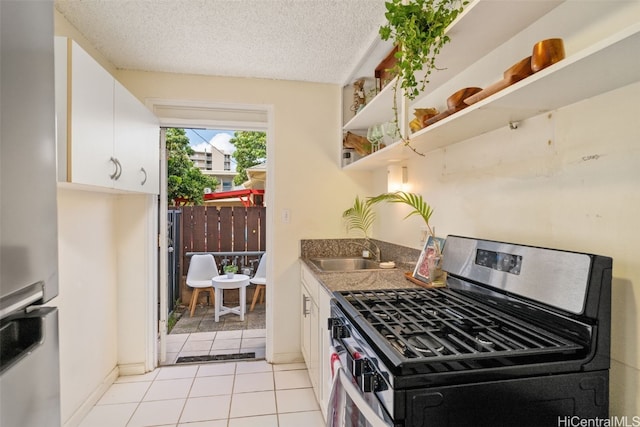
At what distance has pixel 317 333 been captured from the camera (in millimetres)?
1919

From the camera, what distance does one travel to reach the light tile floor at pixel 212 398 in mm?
1910

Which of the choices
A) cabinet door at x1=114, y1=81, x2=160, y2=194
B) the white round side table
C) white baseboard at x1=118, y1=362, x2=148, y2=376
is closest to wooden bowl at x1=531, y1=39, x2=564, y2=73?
cabinet door at x1=114, y1=81, x2=160, y2=194

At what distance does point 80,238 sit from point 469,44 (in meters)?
2.35

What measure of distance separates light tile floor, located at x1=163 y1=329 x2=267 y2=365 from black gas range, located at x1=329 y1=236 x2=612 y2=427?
217 cm

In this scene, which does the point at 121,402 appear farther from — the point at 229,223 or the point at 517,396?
the point at 229,223

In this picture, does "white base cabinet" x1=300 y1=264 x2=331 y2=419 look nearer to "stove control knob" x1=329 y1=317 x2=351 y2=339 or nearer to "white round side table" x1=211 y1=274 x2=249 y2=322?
"stove control knob" x1=329 y1=317 x2=351 y2=339

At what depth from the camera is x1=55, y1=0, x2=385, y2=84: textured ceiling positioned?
1.72 meters

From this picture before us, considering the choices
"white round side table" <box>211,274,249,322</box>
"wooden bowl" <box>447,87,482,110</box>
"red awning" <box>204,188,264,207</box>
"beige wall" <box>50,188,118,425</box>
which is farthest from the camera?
"red awning" <box>204,188,264,207</box>

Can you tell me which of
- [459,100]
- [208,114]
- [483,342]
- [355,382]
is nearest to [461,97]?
[459,100]

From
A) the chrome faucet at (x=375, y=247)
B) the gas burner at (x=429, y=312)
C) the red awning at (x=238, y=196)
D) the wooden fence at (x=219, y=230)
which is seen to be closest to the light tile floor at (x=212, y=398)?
the chrome faucet at (x=375, y=247)

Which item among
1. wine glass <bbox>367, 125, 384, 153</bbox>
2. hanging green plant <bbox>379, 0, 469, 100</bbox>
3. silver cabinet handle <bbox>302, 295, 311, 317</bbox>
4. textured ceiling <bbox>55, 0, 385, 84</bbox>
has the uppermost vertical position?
textured ceiling <bbox>55, 0, 385, 84</bbox>

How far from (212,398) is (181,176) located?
11.5ft

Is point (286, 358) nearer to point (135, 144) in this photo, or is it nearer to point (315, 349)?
point (315, 349)

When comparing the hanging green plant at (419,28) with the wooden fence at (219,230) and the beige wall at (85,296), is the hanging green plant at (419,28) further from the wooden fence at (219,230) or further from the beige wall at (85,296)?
the wooden fence at (219,230)
